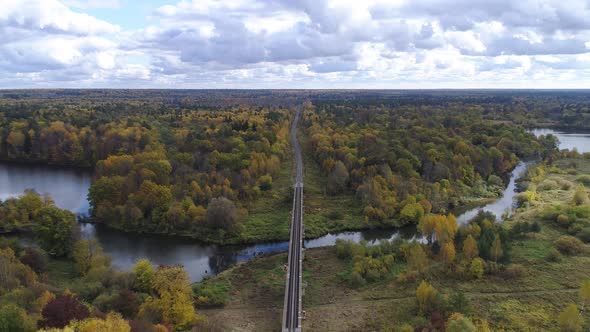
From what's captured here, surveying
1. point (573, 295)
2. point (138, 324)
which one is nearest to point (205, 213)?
point (138, 324)

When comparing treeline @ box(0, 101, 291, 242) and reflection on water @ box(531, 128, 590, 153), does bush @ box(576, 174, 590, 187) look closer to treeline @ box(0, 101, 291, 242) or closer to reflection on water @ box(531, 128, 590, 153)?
reflection on water @ box(531, 128, 590, 153)

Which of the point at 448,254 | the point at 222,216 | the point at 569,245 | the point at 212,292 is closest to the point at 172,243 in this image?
the point at 222,216

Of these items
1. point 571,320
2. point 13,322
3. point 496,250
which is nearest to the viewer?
point 13,322

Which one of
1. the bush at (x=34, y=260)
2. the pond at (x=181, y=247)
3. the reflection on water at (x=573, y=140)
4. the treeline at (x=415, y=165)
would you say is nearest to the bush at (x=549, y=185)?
the treeline at (x=415, y=165)

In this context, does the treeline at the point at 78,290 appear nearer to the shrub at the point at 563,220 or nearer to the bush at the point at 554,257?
the bush at the point at 554,257

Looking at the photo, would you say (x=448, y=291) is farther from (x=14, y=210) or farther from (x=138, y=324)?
(x=14, y=210)

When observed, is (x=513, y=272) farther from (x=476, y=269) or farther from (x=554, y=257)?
(x=554, y=257)

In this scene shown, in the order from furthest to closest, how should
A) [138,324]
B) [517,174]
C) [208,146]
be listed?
[517,174] → [208,146] → [138,324]
